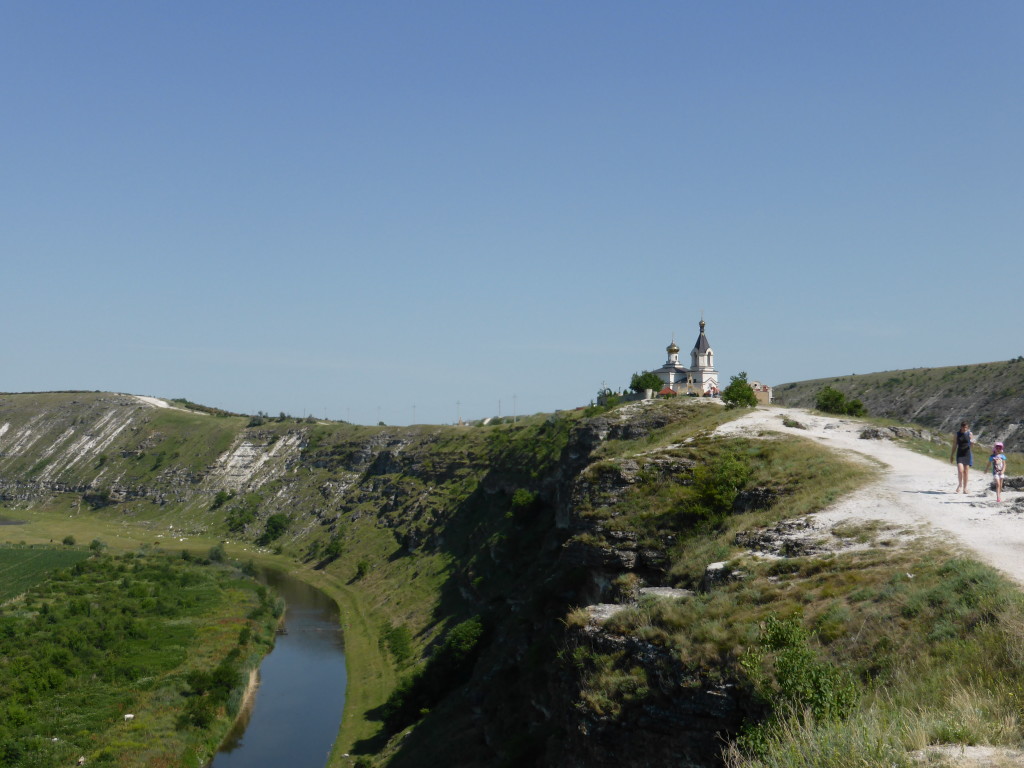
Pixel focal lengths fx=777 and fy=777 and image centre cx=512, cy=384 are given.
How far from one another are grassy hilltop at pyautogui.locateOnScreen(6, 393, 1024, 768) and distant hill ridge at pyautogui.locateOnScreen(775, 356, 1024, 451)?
46841 millimetres

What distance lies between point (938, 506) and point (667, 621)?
9.97 meters

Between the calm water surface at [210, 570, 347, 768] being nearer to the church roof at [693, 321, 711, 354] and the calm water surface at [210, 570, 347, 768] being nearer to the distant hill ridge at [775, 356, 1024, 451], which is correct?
the church roof at [693, 321, 711, 354]

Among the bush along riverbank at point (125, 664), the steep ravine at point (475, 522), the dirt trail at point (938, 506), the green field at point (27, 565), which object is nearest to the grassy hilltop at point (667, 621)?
the steep ravine at point (475, 522)

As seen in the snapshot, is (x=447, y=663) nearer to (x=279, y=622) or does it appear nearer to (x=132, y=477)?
(x=279, y=622)

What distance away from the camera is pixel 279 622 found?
76.4 meters

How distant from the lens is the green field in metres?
81.2

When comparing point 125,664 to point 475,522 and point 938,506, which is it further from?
point 938,506

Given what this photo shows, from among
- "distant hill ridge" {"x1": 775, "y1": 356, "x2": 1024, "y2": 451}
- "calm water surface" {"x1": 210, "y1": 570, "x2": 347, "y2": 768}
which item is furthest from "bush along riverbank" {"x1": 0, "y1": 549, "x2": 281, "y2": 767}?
"distant hill ridge" {"x1": 775, "y1": 356, "x2": 1024, "y2": 451}

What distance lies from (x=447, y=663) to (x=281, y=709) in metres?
13.4

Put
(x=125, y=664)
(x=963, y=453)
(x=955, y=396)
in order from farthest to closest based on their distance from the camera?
(x=955, y=396), (x=125, y=664), (x=963, y=453)

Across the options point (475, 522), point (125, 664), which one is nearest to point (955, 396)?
point (475, 522)

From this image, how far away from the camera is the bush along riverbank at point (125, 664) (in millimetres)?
43406

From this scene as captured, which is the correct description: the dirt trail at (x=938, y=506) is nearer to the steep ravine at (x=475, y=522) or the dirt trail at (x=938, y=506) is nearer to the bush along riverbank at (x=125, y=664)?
the steep ravine at (x=475, y=522)

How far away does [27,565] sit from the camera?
93250 millimetres
